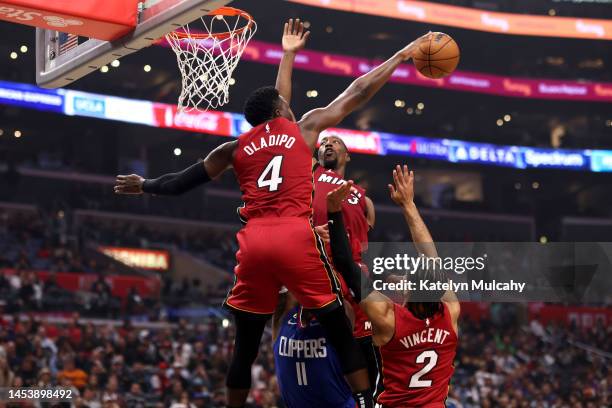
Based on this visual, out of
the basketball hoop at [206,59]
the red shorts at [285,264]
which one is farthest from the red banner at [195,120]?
the red shorts at [285,264]

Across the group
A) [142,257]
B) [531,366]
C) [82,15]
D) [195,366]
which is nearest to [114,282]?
[142,257]

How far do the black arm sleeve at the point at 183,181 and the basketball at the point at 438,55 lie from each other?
6.58ft

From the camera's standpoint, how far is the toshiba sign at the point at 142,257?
91.1ft

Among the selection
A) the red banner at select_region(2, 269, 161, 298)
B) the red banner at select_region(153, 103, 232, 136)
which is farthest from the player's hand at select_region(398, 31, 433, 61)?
the red banner at select_region(153, 103, 232, 136)

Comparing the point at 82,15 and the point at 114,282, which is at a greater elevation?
the point at 82,15

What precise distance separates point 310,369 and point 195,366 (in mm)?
12022

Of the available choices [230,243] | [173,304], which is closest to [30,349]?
[173,304]

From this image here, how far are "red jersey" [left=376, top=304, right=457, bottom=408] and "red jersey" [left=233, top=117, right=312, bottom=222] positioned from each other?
0.96 m

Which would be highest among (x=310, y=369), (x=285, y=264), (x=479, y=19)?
(x=479, y=19)

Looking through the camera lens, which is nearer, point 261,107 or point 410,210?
point 261,107

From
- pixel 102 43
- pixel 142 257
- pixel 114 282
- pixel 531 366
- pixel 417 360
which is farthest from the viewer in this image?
pixel 142 257

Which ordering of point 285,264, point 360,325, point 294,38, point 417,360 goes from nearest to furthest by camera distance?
point 285,264 < point 417,360 < point 294,38 < point 360,325

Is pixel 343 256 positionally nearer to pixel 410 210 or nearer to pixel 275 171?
pixel 410 210

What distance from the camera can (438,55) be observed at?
6551 millimetres
